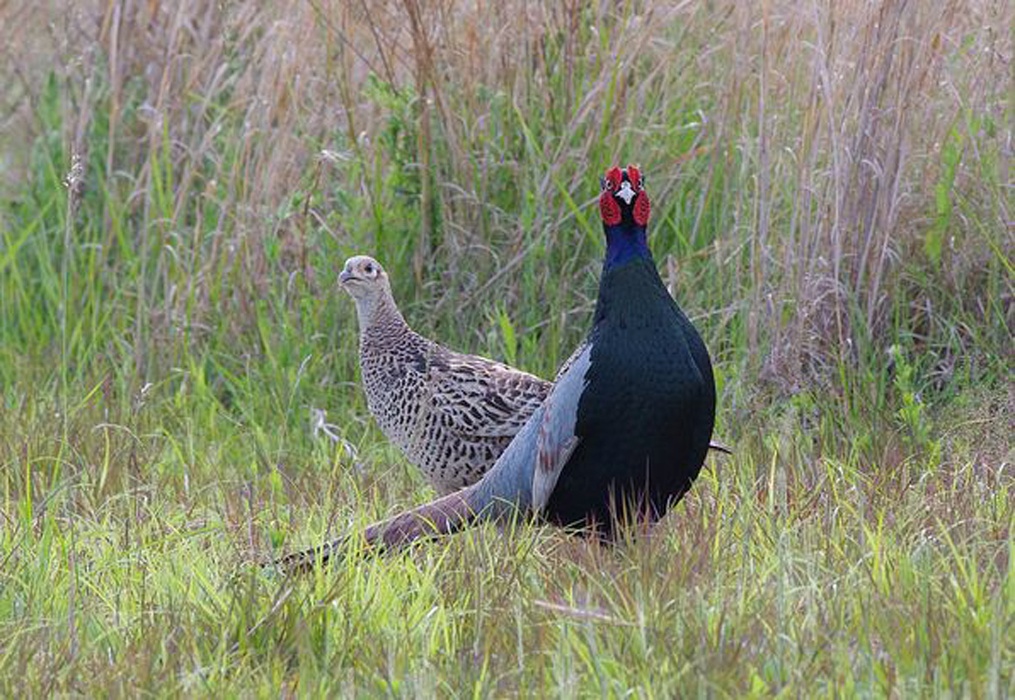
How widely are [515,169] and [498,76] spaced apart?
32 cm

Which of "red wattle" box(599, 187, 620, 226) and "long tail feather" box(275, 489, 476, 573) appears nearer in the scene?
"long tail feather" box(275, 489, 476, 573)

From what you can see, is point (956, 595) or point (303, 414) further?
point (303, 414)

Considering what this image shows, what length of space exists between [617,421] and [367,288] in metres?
1.59

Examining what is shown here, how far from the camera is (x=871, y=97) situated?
5520mm

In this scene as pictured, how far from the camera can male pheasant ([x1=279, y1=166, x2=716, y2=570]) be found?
4.37 meters

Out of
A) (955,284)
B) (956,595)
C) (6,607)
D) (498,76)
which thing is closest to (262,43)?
(498,76)

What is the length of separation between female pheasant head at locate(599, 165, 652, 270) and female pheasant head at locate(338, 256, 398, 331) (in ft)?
4.26

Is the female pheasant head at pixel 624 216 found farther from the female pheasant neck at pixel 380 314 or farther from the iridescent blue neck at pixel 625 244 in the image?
the female pheasant neck at pixel 380 314

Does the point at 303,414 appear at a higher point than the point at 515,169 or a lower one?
lower

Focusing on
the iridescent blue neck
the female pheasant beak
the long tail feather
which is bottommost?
the long tail feather

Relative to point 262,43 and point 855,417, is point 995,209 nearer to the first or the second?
point 855,417

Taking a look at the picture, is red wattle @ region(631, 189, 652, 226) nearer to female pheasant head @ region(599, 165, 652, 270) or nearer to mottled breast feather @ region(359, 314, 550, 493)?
female pheasant head @ region(599, 165, 652, 270)

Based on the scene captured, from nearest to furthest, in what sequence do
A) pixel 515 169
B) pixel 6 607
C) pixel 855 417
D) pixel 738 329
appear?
pixel 6 607
pixel 855 417
pixel 738 329
pixel 515 169

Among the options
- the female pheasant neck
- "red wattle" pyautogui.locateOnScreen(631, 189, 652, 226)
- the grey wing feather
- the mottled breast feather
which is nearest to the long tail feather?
the grey wing feather
